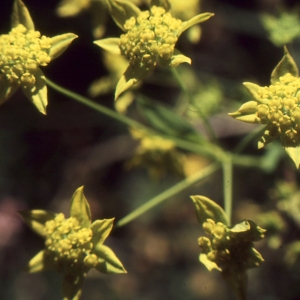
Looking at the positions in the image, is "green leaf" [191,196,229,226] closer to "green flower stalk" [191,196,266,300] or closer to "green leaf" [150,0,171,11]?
"green flower stalk" [191,196,266,300]

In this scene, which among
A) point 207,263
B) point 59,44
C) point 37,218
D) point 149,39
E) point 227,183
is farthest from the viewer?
point 227,183

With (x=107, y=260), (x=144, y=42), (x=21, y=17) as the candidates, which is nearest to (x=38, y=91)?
(x=21, y=17)

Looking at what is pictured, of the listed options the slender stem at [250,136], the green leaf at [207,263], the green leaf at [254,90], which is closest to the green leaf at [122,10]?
the green leaf at [254,90]

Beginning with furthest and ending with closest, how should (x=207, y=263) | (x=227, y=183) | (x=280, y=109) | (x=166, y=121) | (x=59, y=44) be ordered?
(x=166, y=121), (x=227, y=183), (x=59, y=44), (x=207, y=263), (x=280, y=109)

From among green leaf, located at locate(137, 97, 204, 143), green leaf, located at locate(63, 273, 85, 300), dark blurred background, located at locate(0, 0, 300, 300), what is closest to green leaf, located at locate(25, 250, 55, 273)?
green leaf, located at locate(63, 273, 85, 300)

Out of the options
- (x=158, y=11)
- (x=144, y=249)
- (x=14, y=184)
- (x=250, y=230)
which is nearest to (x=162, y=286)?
(x=144, y=249)

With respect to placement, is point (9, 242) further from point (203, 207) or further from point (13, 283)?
point (203, 207)

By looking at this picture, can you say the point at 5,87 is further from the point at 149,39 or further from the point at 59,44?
the point at 149,39
